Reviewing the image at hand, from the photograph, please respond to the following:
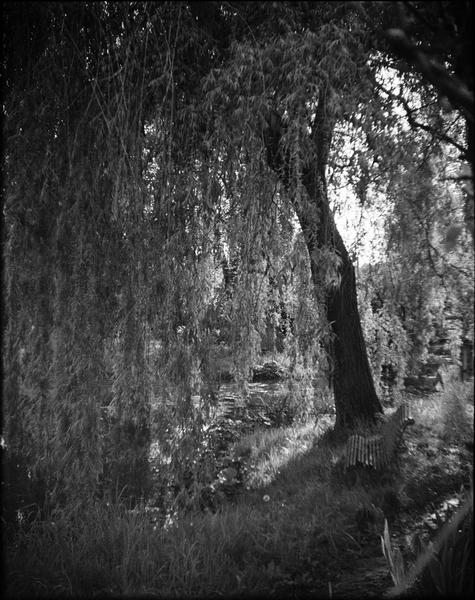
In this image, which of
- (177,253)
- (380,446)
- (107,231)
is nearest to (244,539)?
(380,446)

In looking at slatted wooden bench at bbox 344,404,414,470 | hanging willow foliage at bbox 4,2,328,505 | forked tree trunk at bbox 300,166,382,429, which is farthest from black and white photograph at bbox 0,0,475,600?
forked tree trunk at bbox 300,166,382,429

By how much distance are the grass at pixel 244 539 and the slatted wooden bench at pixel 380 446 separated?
0.17 metres

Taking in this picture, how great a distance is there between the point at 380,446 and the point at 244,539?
1.55 m

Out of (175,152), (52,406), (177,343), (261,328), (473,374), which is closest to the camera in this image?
(473,374)

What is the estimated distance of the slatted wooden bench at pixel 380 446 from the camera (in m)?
3.75

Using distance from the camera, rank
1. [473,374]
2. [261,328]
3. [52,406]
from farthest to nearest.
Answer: [261,328], [52,406], [473,374]

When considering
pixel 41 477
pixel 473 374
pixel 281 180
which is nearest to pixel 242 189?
pixel 281 180

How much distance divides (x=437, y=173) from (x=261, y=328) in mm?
1500

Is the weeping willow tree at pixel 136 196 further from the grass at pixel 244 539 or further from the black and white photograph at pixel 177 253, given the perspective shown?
the grass at pixel 244 539

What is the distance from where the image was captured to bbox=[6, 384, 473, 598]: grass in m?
2.44

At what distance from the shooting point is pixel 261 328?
298 cm

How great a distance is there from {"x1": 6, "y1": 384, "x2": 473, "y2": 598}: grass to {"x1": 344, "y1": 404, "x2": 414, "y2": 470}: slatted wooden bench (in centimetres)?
17

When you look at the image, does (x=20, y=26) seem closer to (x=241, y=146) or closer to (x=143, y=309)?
(x=241, y=146)

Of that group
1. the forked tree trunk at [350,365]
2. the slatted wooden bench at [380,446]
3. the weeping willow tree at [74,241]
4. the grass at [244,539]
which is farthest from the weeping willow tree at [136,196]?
the forked tree trunk at [350,365]
